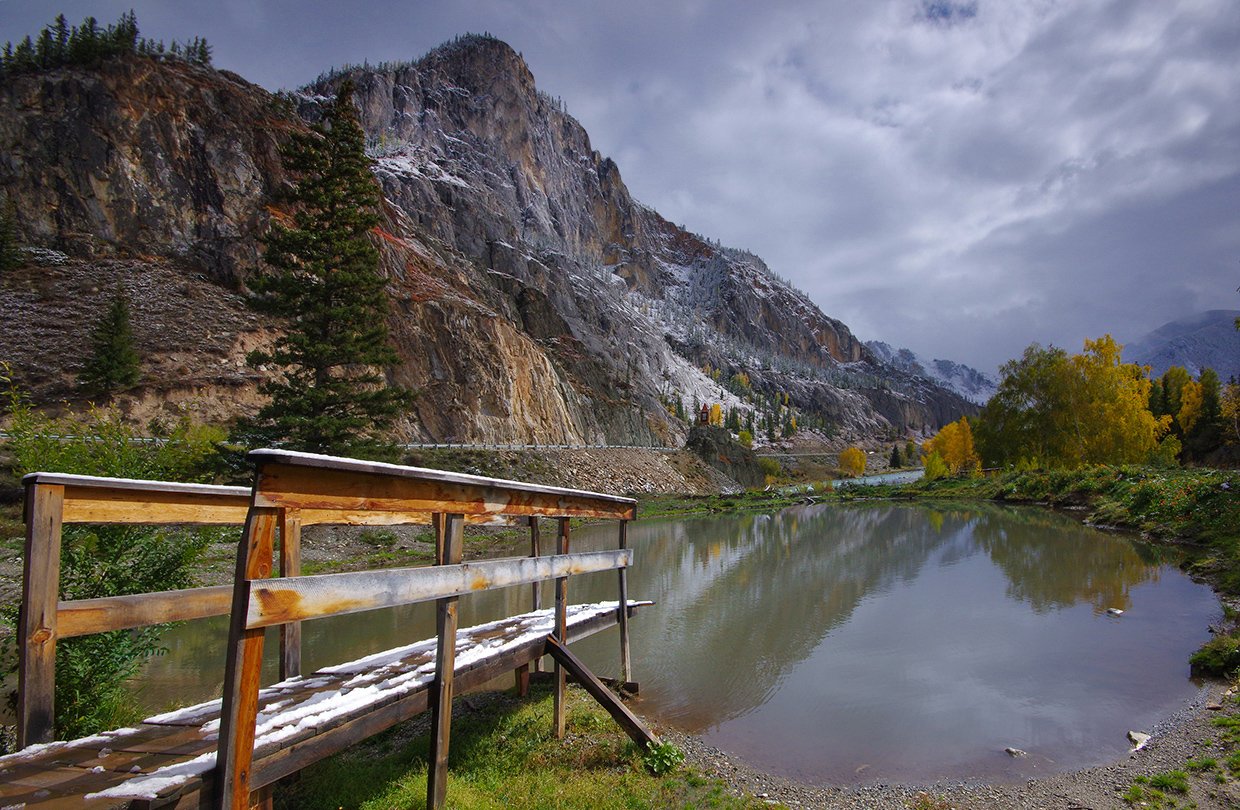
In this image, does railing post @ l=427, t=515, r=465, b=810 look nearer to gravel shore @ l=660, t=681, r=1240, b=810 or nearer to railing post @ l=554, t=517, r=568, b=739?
railing post @ l=554, t=517, r=568, b=739

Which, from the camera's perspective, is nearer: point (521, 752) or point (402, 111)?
point (521, 752)

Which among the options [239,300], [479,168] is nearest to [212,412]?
[239,300]

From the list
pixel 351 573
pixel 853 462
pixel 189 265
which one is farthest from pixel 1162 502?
pixel 853 462

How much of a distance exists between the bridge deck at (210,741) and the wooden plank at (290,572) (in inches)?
16.8

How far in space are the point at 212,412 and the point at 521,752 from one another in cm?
4066

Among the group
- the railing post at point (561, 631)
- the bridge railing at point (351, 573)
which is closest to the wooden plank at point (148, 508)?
the bridge railing at point (351, 573)

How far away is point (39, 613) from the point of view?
4.97 m

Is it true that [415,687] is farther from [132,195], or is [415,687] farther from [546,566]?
[132,195]

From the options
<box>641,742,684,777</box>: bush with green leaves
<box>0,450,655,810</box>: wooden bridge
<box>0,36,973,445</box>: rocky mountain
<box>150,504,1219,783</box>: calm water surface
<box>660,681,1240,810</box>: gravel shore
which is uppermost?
<box>0,36,973,445</box>: rocky mountain

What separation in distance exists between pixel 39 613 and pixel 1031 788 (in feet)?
34.2

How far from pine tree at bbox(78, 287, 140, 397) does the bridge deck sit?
40.1m

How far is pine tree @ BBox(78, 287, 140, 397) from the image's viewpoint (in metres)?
34.9

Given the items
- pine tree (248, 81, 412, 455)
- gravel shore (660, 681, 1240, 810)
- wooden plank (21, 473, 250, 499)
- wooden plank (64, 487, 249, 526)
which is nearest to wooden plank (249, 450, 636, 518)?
wooden plank (64, 487, 249, 526)

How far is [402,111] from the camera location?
18188cm
